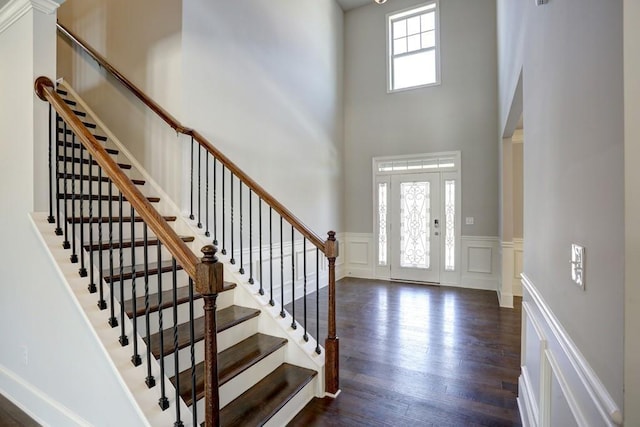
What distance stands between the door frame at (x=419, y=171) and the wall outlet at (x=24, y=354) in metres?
4.95

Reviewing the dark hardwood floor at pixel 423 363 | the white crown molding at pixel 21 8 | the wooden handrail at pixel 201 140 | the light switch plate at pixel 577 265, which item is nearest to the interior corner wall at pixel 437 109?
the dark hardwood floor at pixel 423 363

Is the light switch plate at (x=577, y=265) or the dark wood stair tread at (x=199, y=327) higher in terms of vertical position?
the light switch plate at (x=577, y=265)

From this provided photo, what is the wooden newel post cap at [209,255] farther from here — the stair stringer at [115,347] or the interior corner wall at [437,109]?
the interior corner wall at [437,109]

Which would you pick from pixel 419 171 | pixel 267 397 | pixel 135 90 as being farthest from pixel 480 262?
pixel 135 90

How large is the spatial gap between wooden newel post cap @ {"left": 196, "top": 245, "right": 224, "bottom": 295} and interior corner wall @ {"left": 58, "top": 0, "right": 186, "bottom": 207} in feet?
6.72

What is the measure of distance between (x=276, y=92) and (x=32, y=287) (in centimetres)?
338

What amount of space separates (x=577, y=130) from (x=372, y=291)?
447 cm

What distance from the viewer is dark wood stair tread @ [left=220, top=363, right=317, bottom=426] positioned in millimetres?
1898

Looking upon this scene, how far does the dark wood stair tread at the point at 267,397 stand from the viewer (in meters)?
1.90

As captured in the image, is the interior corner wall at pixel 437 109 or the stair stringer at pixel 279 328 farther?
the interior corner wall at pixel 437 109

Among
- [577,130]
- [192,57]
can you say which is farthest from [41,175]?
[577,130]

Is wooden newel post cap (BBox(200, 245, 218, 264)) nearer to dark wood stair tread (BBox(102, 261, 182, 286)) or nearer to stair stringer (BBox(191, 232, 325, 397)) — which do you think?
dark wood stair tread (BBox(102, 261, 182, 286))

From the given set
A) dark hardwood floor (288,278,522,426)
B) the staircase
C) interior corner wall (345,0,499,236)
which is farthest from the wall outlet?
interior corner wall (345,0,499,236)

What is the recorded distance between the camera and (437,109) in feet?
18.8
